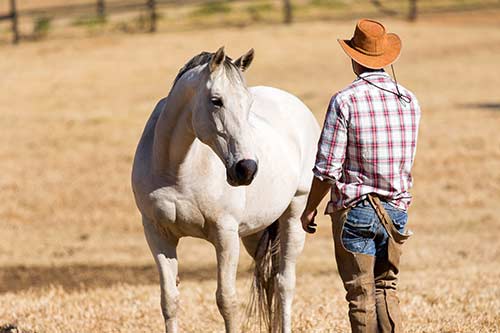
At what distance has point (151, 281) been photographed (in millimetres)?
11492

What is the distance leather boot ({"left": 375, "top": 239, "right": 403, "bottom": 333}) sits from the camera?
5.02 metres

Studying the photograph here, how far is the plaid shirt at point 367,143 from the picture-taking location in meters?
4.84

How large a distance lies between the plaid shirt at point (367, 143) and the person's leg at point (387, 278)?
93mm

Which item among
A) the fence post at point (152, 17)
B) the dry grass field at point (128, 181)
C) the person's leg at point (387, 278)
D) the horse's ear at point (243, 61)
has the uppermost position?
the horse's ear at point (243, 61)

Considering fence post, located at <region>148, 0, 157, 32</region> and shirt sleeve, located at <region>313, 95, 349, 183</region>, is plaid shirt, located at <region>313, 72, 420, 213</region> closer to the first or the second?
shirt sleeve, located at <region>313, 95, 349, 183</region>

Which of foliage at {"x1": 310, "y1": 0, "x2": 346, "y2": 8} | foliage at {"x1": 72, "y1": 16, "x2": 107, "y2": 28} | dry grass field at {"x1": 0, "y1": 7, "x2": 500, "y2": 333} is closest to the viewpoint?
dry grass field at {"x1": 0, "y1": 7, "x2": 500, "y2": 333}

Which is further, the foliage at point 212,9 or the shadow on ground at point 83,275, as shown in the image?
the foliage at point 212,9

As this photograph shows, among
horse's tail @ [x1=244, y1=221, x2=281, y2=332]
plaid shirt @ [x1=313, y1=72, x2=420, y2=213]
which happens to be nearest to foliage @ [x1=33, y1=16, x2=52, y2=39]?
horse's tail @ [x1=244, y1=221, x2=281, y2=332]

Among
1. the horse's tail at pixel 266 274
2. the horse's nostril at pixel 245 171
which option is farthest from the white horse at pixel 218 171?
the horse's tail at pixel 266 274

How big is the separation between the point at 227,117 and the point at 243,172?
328mm

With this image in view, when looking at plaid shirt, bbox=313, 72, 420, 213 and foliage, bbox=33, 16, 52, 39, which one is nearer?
plaid shirt, bbox=313, 72, 420, 213

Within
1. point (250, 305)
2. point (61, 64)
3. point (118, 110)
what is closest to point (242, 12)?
point (61, 64)

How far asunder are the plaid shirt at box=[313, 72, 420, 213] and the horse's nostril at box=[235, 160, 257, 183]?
1.13ft

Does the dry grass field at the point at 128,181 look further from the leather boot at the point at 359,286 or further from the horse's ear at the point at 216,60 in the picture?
the horse's ear at the point at 216,60
